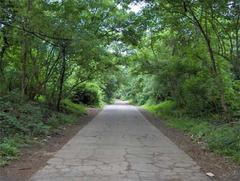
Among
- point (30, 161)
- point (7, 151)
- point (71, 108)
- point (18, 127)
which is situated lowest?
point (30, 161)

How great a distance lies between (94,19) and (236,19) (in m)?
9.32

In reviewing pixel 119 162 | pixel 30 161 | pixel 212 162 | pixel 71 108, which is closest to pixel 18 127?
pixel 30 161

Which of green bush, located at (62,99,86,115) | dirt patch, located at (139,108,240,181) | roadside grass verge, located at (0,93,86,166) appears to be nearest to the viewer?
dirt patch, located at (139,108,240,181)

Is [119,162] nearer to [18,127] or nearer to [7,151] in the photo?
[7,151]

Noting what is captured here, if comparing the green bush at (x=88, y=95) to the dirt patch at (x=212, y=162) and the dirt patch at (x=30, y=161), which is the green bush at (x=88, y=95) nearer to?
the dirt patch at (x=30, y=161)

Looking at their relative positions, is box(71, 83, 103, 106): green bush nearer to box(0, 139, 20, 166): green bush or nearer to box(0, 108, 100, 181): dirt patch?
box(0, 108, 100, 181): dirt patch

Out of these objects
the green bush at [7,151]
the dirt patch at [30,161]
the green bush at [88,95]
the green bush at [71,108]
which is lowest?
the dirt patch at [30,161]

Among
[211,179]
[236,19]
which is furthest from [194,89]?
[211,179]

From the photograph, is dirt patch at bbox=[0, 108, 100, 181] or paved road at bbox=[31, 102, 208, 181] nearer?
paved road at bbox=[31, 102, 208, 181]

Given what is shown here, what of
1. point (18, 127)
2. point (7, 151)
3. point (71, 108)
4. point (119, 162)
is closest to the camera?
point (119, 162)

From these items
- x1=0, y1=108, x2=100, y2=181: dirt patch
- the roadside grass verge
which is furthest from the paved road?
the roadside grass verge

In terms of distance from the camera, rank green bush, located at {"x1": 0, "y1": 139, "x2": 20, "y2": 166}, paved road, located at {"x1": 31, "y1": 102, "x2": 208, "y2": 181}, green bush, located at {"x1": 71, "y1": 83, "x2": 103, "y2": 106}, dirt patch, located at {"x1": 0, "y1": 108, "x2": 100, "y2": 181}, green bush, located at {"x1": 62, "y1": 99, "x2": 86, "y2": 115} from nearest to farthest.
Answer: paved road, located at {"x1": 31, "y1": 102, "x2": 208, "y2": 181} → dirt patch, located at {"x1": 0, "y1": 108, "x2": 100, "y2": 181} → green bush, located at {"x1": 0, "y1": 139, "x2": 20, "y2": 166} → green bush, located at {"x1": 62, "y1": 99, "x2": 86, "y2": 115} → green bush, located at {"x1": 71, "y1": 83, "x2": 103, "y2": 106}

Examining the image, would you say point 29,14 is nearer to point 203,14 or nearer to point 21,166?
point 203,14

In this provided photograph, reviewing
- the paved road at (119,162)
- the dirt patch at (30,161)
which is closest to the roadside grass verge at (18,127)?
the dirt patch at (30,161)
